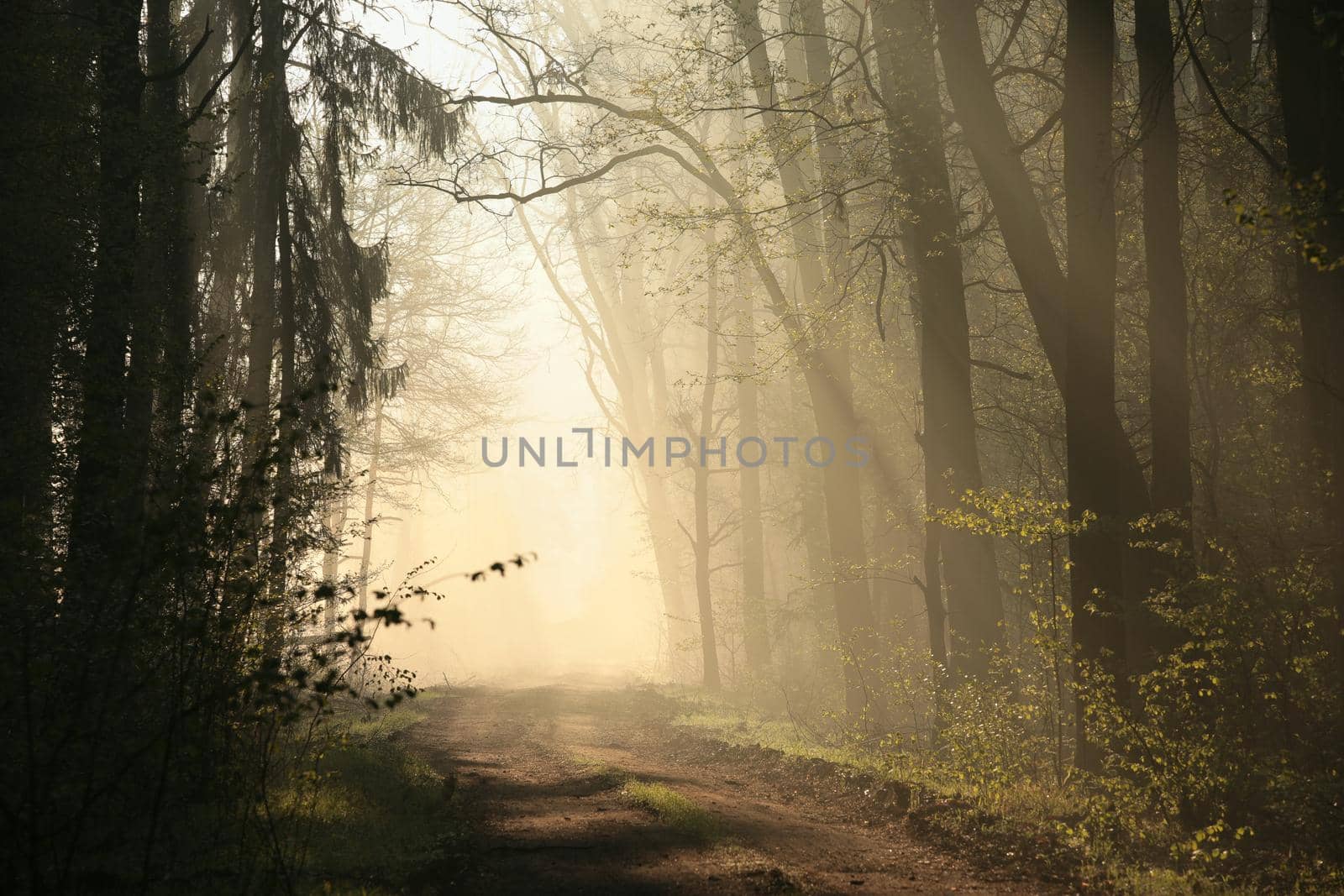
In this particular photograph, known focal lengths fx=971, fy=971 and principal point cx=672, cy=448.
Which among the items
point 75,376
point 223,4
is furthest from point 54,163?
point 223,4

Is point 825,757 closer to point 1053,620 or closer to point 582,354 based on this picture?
point 1053,620

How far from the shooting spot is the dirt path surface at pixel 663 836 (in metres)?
5.54

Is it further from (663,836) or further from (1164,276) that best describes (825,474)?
(663,836)

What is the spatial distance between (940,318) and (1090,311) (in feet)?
10.7

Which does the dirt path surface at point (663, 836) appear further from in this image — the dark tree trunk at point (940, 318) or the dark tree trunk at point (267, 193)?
→ the dark tree trunk at point (267, 193)

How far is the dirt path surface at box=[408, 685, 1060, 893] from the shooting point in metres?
5.54

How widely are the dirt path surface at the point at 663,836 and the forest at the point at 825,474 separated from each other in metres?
0.06

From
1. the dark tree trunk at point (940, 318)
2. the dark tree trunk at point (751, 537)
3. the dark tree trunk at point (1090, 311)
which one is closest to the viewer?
the dark tree trunk at point (1090, 311)

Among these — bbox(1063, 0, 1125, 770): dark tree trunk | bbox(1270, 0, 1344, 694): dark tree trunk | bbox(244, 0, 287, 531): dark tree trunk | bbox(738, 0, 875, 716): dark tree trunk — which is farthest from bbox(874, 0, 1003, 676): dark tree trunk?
bbox(244, 0, 287, 531): dark tree trunk

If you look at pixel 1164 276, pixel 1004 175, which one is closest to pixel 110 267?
pixel 1004 175

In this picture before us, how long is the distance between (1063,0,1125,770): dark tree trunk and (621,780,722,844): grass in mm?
3378

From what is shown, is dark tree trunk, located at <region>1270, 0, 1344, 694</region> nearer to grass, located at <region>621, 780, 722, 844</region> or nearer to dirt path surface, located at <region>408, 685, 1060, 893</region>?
dirt path surface, located at <region>408, 685, 1060, 893</region>

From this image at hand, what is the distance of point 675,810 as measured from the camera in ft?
23.1

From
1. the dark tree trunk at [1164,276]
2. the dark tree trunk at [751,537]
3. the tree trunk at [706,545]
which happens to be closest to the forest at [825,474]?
the dark tree trunk at [1164,276]
